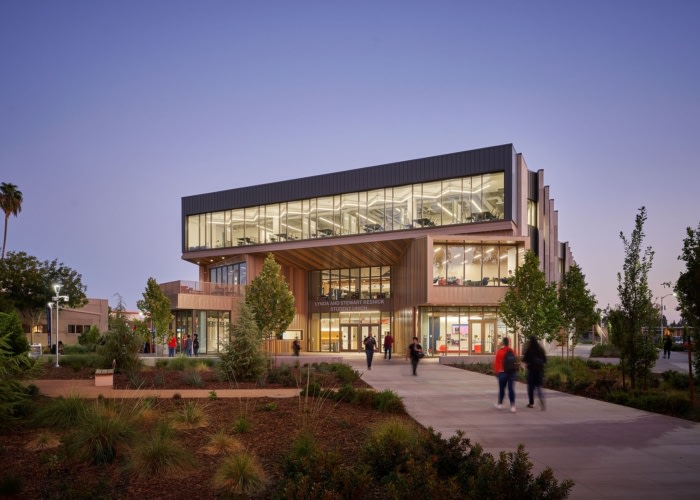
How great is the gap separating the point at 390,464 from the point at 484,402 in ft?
32.2

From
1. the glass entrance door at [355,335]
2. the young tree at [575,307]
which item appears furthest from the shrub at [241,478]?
the glass entrance door at [355,335]

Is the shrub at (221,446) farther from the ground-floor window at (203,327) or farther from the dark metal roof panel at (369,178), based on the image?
the ground-floor window at (203,327)

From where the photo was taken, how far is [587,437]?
11172mm

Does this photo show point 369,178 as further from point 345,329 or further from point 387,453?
point 387,453

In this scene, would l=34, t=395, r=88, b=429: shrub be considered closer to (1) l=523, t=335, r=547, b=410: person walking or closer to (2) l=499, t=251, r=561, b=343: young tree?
(1) l=523, t=335, r=547, b=410: person walking

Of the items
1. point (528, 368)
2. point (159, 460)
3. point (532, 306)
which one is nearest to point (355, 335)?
point (532, 306)

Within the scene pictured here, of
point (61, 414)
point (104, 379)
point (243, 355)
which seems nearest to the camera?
point (61, 414)

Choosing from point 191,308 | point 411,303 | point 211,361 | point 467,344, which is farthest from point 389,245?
point 211,361

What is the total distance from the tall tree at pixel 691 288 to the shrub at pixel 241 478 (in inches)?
496

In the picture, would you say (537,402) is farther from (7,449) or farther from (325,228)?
(325,228)

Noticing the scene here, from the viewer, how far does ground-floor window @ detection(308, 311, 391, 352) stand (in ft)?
173

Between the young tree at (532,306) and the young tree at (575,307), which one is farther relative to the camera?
the young tree at (575,307)

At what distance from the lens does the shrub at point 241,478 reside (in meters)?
7.19

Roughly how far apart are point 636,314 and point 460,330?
2624cm
